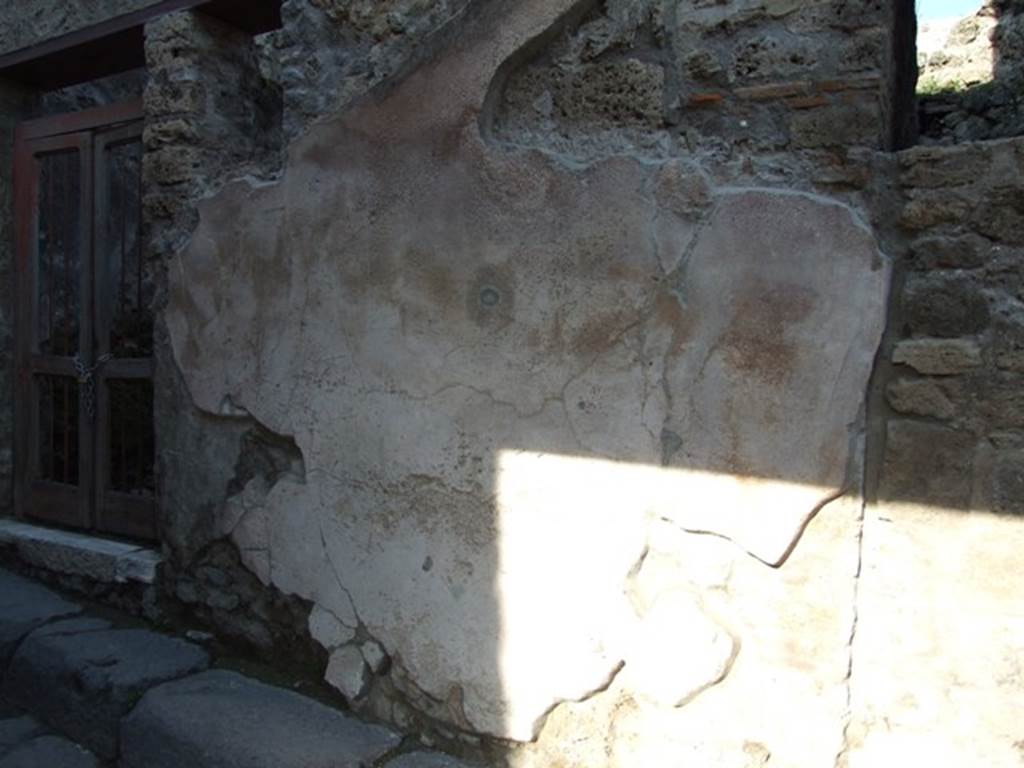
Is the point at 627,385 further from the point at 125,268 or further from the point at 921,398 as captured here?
the point at 125,268

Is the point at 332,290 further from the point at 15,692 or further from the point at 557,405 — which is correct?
the point at 15,692

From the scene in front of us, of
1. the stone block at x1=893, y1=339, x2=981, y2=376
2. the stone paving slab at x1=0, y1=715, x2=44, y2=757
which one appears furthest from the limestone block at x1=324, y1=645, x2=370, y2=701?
the stone block at x1=893, y1=339, x2=981, y2=376

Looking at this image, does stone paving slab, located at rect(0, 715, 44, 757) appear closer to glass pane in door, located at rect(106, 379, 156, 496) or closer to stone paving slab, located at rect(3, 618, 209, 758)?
stone paving slab, located at rect(3, 618, 209, 758)

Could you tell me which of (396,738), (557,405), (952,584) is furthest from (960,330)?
(396,738)

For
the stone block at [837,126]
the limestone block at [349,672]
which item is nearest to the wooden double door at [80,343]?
the limestone block at [349,672]

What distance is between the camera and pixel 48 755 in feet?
8.50

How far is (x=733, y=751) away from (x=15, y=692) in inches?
88.6

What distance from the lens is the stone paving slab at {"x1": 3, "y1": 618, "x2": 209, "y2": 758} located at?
8.45 feet

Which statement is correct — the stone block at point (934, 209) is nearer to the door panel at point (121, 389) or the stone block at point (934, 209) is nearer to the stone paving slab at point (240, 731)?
the stone paving slab at point (240, 731)

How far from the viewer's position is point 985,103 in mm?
3049

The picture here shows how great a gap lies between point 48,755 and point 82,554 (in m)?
0.78

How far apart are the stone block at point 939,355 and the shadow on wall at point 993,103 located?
0.82m

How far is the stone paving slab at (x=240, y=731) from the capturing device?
7.13 feet

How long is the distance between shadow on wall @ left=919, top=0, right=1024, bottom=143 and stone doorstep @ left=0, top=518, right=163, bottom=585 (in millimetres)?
2679
